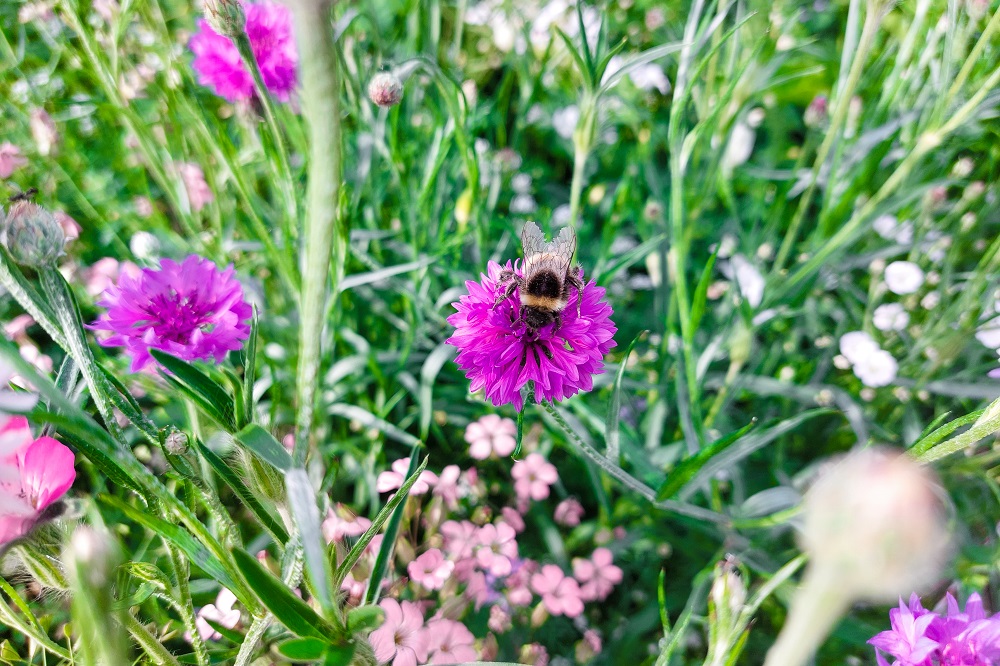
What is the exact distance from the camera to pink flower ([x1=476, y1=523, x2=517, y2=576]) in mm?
714

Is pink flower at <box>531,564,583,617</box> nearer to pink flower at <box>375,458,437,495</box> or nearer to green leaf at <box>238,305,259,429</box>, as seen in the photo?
pink flower at <box>375,458,437,495</box>

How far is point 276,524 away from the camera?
1.55ft

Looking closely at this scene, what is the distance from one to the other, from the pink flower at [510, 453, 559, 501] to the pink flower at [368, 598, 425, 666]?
0.85ft

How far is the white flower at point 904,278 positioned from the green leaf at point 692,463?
0.59 m

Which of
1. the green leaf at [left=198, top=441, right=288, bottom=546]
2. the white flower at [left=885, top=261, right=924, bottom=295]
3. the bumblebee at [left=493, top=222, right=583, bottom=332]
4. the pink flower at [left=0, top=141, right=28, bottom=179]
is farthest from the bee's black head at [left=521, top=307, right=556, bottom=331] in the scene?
the pink flower at [left=0, top=141, right=28, bottom=179]

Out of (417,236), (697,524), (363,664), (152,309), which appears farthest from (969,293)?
(152,309)

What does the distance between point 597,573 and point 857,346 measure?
0.55 metres

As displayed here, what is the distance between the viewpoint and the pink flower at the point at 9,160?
1009 millimetres

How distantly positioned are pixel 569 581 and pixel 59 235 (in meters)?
0.64

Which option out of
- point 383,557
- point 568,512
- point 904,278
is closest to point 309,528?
point 383,557

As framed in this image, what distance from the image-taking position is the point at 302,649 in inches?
13.7

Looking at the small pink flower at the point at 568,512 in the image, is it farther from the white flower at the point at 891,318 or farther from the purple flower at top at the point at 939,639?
the white flower at the point at 891,318

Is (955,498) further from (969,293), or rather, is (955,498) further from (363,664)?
(363,664)

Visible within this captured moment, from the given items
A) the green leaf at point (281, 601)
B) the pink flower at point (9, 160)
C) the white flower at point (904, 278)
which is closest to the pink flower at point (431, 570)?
the green leaf at point (281, 601)
